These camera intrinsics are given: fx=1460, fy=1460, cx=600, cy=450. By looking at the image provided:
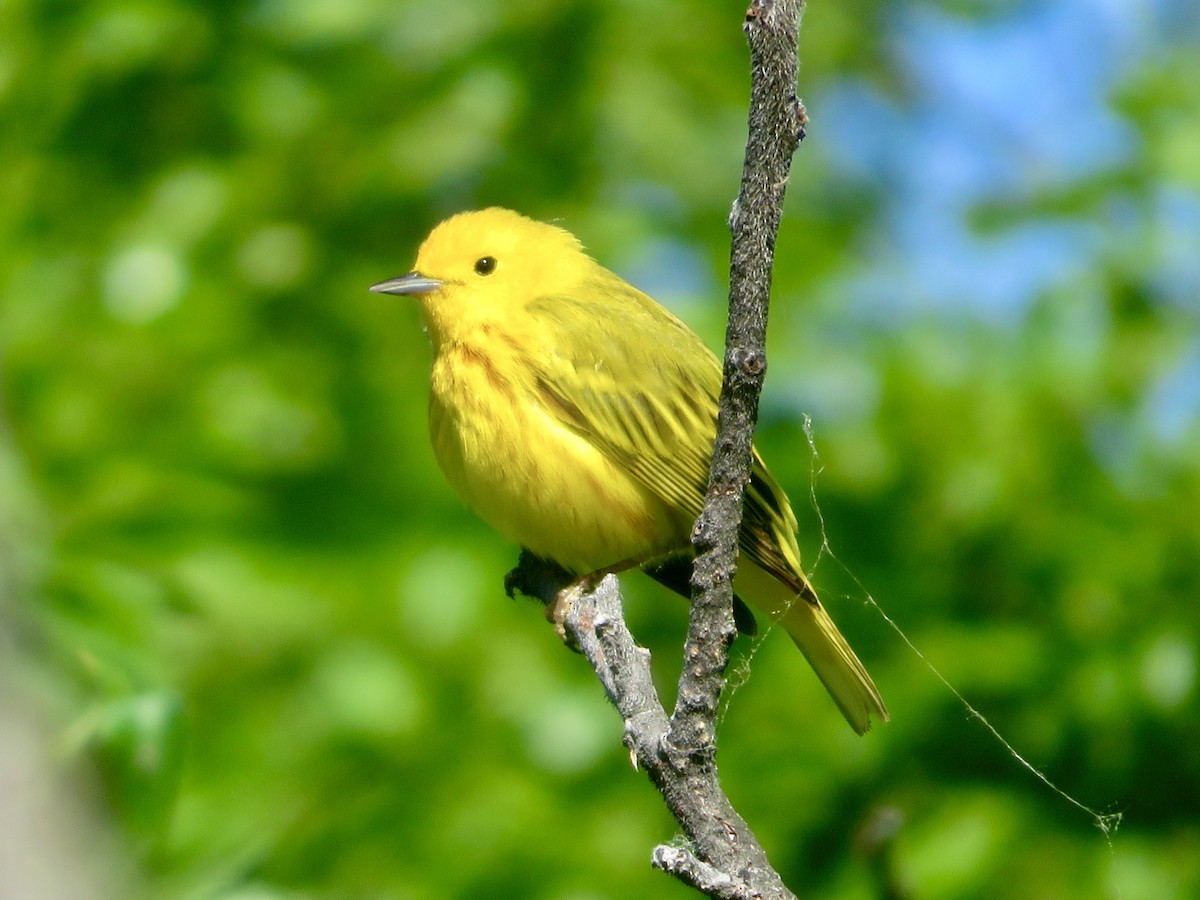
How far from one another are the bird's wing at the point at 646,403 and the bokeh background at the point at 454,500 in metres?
0.29

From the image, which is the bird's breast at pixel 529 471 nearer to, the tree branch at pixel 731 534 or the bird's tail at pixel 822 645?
the bird's tail at pixel 822 645

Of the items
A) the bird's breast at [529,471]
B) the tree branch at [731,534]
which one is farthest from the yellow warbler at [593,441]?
the tree branch at [731,534]

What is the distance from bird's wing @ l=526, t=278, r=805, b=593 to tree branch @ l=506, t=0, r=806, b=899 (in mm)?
1422

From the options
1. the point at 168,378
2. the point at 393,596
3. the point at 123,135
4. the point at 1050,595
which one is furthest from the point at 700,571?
the point at 123,135

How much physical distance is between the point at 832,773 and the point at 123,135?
3.47 meters

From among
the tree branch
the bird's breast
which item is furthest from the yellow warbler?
the tree branch

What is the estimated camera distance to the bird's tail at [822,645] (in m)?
3.93

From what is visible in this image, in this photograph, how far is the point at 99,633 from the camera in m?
3.54

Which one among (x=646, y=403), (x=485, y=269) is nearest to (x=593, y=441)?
(x=646, y=403)

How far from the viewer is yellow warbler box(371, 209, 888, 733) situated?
13.0 ft

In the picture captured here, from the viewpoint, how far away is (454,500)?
4.86 m

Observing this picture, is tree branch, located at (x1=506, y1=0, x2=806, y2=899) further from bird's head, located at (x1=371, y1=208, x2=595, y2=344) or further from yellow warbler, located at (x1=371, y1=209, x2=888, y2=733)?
bird's head, located at (x1=371, y1=208, x2=595, y2=344)

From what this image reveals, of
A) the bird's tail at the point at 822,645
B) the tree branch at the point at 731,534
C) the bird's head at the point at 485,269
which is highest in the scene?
the bird's head at the point at 485,269

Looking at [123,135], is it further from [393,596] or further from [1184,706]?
[1184,706]
